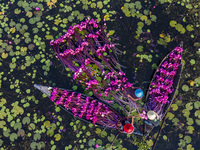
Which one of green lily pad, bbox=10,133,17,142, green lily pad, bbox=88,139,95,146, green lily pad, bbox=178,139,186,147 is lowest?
green lily pad, bbox=10,133,17,142

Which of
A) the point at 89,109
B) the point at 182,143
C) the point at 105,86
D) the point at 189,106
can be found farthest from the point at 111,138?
the point at 189,106

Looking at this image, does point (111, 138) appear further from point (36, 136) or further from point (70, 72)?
point (70, 72)

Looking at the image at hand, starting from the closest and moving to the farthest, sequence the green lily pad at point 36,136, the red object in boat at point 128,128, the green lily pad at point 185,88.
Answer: the red object in boat at point 128,128
the green lily pad at point 36,136
the green lily pad at point 185,88

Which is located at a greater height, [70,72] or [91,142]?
[70,72]

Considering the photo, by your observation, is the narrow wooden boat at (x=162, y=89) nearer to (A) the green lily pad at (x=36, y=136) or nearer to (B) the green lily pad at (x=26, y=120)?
(A) the green lily pad at (x=36, y=136)

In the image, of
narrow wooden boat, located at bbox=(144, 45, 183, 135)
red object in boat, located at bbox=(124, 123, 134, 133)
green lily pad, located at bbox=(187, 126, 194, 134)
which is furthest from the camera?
green lily pad, located at bbox=(187, 126, 194, 134)

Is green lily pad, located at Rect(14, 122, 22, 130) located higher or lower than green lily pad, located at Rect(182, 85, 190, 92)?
lower

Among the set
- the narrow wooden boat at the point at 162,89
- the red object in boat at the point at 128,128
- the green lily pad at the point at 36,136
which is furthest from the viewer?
the green lily pad at the point at 36,136

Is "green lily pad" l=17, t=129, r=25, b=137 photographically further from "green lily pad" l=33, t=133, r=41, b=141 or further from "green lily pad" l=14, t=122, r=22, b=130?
"green lily pad" l=33, t=133, r=41, b=141

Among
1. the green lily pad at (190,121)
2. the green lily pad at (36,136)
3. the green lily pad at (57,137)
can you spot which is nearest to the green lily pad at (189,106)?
the green lily pad at (190,121)

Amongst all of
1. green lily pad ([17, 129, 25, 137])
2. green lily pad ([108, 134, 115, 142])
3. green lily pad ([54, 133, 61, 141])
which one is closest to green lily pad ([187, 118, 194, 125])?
green lily pad ([108, 134, 115, 142])
